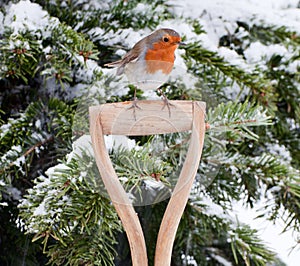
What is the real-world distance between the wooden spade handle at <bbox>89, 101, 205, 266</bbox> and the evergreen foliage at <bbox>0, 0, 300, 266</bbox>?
0.02 metres

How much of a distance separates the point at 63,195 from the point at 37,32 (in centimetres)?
14

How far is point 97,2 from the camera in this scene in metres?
0.58

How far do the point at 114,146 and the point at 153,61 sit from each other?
0.08 metres

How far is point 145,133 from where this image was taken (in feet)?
1.35

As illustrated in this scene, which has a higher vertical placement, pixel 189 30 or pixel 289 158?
pixel 189 30

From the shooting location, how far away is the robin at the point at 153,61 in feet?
1.30

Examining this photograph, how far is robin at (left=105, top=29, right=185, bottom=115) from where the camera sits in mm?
396

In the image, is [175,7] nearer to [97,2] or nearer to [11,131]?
[97,2]

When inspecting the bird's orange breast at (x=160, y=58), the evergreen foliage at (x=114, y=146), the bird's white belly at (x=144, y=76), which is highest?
the bird's orange breast at (x=160, y=58)

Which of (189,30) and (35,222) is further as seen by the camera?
(189,30)

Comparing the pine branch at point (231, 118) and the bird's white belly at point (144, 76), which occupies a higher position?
the bird's white belly at point (144, 76)

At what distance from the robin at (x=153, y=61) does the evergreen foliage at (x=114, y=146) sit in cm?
3

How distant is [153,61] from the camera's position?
1.30ft

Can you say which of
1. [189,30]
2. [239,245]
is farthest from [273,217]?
[189,30]
